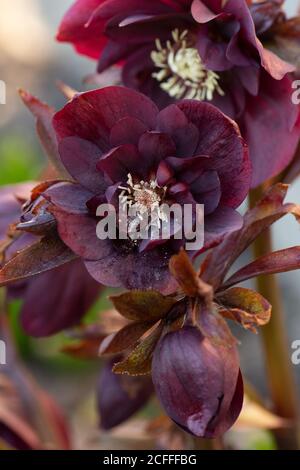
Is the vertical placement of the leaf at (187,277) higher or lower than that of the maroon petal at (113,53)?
lower

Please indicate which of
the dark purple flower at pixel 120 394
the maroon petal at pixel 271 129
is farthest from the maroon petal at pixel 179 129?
the dark purple flower at pixel 120 394

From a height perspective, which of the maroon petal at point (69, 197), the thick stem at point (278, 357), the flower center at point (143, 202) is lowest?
the thick stem at point (278, 357)

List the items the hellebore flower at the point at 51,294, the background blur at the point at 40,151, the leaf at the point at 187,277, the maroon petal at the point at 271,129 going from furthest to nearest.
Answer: the background blur at the point at 40,151 < the hellebore flower at the point at 51,294 < the maroon petal at the point at 271,129 < the leaf at the point at 187,277

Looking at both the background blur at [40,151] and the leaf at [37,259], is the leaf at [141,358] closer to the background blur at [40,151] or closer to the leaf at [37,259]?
the leaf at [37,259]

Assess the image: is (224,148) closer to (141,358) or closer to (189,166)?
(189,166)

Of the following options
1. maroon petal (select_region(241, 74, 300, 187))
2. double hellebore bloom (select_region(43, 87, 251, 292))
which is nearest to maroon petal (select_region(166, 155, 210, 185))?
double hellebore bloom (select_region(43, 87, 251, 292))

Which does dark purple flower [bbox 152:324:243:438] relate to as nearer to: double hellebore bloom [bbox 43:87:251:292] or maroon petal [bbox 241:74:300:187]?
double hellebore bloom [bbox 43:87:251:292]
